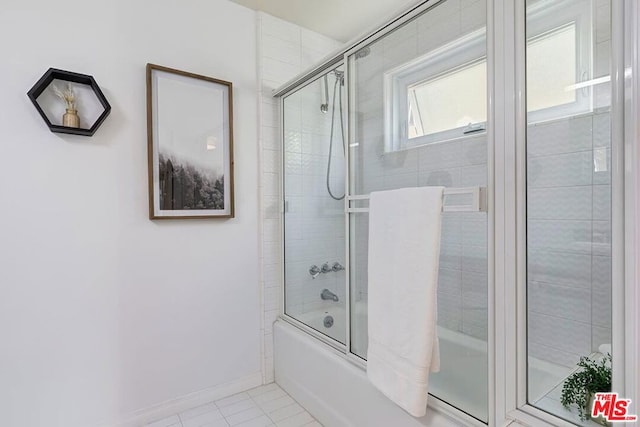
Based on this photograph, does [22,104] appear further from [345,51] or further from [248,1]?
[345,51]

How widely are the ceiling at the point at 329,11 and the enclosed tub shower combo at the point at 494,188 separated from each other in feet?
1.73

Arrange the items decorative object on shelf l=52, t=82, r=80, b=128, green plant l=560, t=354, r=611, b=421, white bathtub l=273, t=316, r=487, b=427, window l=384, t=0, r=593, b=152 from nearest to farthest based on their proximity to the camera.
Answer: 1. green plant l=560, t=354, r=611, b=421
2. window l=384, t=0, r=593, b=152
3. white bathtub l=273, t=316, r=487, b=427
4. decorative object on shelf l=52, t=82, r=80, b=128

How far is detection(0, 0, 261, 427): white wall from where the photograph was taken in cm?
154

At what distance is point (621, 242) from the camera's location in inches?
34.0

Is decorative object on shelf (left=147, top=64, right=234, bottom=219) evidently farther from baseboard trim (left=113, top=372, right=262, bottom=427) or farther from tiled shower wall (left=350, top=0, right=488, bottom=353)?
baseboard trim (left=113, top=372, right=262, bottom=427)

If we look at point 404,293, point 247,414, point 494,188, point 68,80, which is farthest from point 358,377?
point 68,80

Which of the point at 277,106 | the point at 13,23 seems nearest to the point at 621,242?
the point at 277,106

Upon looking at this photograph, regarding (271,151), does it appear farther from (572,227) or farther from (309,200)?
(572,227)

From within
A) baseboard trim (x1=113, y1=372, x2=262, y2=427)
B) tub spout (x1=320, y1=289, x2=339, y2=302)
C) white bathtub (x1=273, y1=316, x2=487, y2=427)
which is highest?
tub spout (x1=320, y1=289, x2=339, y2=302)

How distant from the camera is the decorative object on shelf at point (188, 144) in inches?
73.3

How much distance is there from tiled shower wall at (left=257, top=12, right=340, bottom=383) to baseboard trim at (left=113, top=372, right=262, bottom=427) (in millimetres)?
137

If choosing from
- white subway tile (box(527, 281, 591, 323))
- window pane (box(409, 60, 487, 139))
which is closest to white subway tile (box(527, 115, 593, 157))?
window pane (box(409, 60, 487, 139))

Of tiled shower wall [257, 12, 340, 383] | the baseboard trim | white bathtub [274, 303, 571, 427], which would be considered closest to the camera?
white bathtub [274, 303, 571, 427]

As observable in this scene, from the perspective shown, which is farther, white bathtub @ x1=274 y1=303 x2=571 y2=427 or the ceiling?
the ceiling
